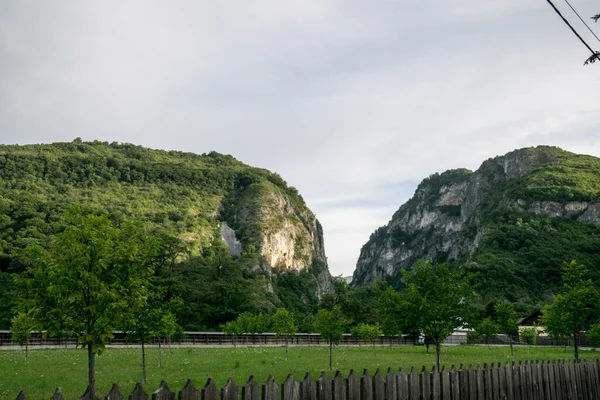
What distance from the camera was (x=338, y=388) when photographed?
5.51 m

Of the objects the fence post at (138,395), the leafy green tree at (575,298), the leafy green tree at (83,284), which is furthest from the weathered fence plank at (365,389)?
the leafy green tree at (575,298)

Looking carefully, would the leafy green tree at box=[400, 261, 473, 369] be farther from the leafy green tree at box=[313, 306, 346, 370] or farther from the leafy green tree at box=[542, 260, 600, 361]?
the leafy green tree at box=[313, 306, 346, 370]

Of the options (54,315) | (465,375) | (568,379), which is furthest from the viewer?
(54,315)

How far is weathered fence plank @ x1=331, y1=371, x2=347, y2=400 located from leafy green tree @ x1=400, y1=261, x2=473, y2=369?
17466 mm

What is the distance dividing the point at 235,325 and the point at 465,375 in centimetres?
4985

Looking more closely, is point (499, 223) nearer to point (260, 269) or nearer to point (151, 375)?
point (260, 269)

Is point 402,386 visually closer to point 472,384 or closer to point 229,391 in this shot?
point 472,384

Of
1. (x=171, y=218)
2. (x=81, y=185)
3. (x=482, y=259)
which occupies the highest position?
(x=81, y=185)

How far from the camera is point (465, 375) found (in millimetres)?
7238

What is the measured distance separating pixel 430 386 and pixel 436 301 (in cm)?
1638

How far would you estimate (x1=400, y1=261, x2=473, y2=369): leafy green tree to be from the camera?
22.3m

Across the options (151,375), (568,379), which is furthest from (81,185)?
(568,379)

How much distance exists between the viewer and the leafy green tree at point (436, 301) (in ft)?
73.2

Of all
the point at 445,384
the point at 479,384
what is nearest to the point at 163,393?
the point at 445,384
